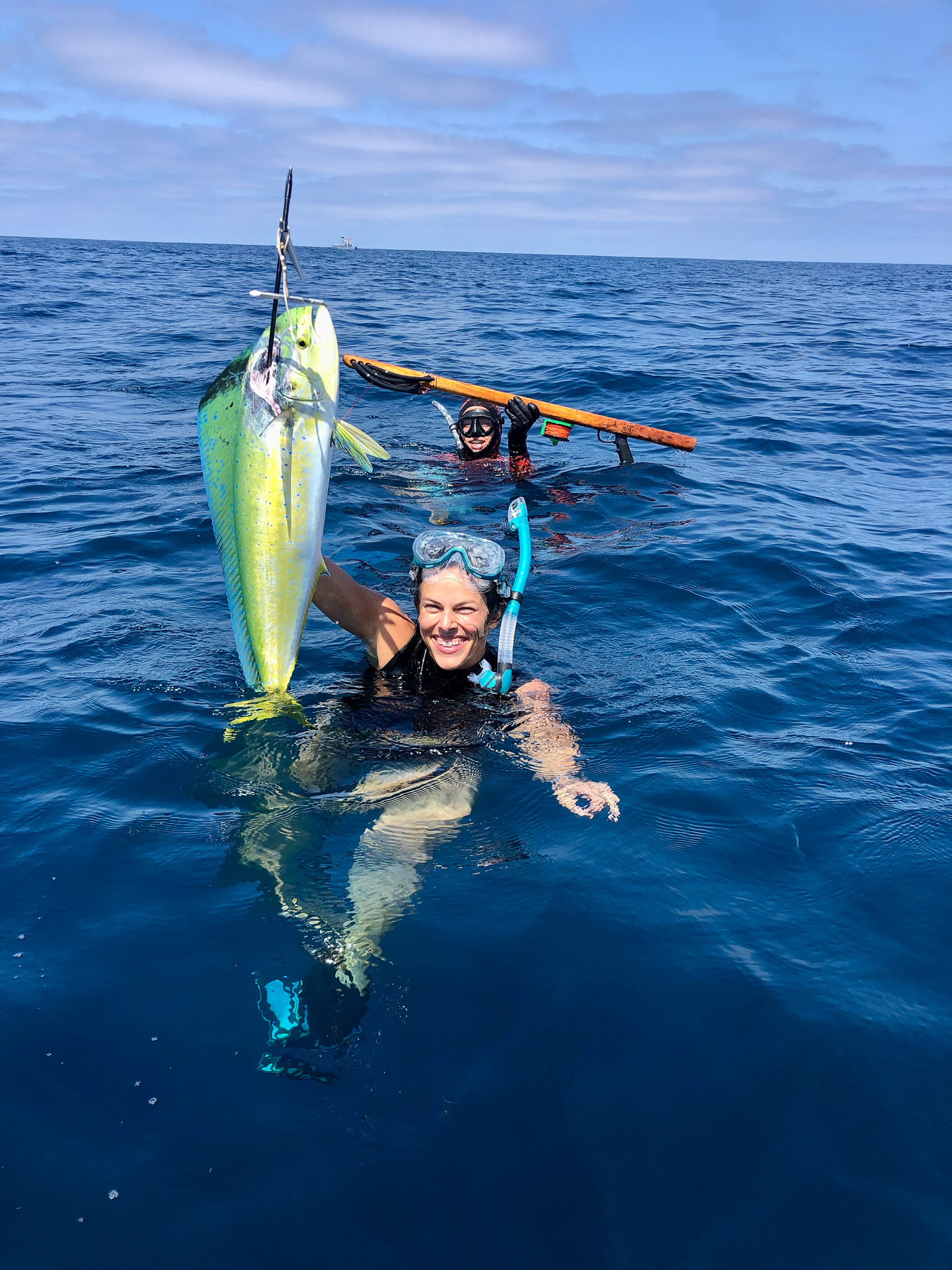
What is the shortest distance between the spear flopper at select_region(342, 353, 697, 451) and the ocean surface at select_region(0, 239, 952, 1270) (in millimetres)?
2608

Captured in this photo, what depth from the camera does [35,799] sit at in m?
4.20

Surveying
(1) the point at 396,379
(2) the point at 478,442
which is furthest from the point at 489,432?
(1) the point at 396,379

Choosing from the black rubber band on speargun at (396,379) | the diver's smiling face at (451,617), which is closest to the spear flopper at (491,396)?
the black rubber band on speargun at (396,379)

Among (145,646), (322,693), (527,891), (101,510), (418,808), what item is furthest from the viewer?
(101,510)

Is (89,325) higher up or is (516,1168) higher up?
(89,325)

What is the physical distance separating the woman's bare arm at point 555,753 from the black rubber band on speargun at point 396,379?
246 inches

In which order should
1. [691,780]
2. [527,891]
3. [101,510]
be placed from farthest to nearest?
[101,510]
[691,780]
[527,891]

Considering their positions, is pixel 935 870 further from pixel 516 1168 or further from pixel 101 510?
pixel 101 510

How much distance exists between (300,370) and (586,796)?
2.49 m

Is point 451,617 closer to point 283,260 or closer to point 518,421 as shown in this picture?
point 283,260

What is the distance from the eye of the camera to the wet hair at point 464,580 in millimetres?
4633

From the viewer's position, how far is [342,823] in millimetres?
4043

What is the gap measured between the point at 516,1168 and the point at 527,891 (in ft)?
3.98

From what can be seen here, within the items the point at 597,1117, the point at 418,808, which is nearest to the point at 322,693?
the point at 418,808
